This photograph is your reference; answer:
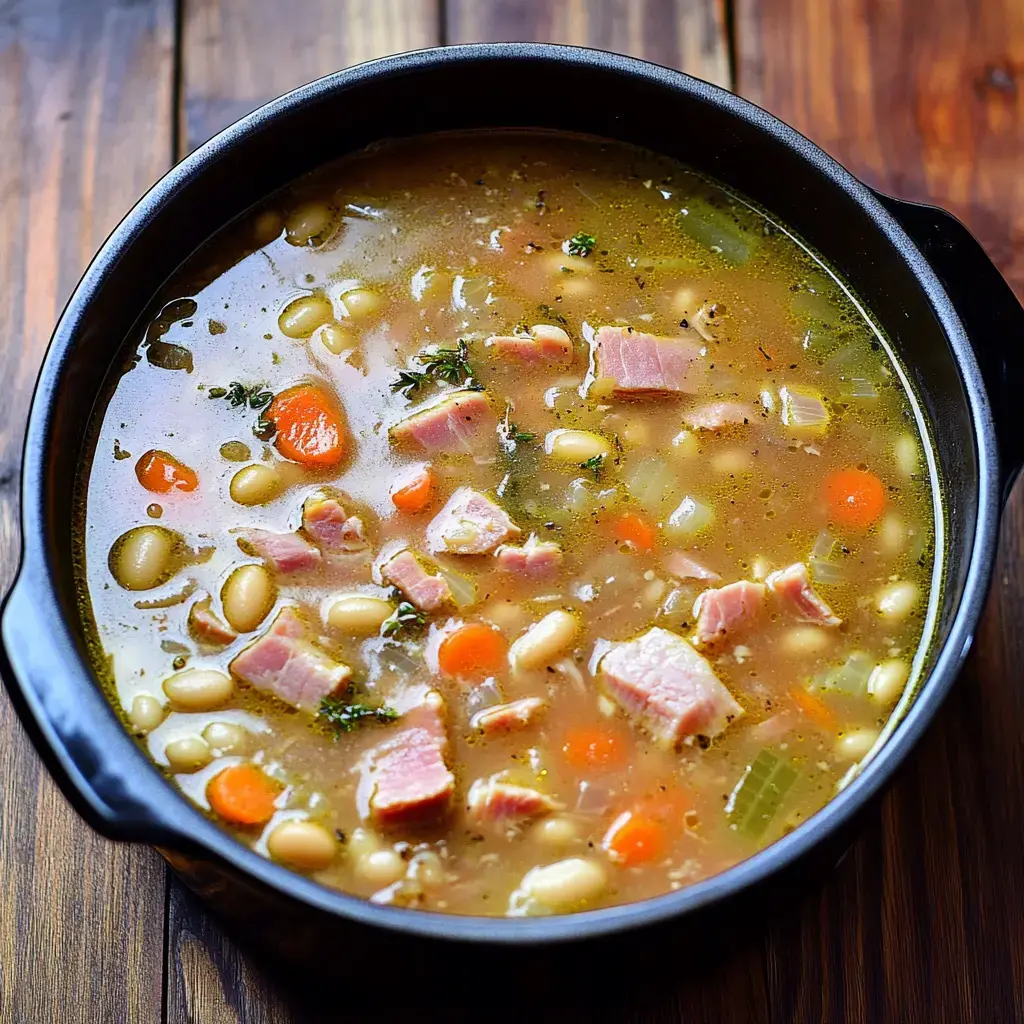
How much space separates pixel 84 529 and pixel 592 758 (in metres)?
1.04

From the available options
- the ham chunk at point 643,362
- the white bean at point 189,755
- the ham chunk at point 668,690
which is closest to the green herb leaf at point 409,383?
the ham chunk at point 643,362

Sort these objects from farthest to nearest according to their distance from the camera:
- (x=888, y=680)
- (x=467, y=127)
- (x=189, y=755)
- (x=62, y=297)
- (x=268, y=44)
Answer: (x=268, y=44)
(x=62, y=297)
(x=467, y=127)
(x=888, y=680)
(x=189, y=755)

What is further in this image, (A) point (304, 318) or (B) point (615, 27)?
(B) point (615, 27)

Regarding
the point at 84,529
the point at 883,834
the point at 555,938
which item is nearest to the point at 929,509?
the point at 883,834

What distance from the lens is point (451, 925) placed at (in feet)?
6.16

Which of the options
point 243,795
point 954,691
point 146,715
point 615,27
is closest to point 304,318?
point 146,715

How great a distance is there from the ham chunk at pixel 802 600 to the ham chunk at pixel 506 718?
50 cm

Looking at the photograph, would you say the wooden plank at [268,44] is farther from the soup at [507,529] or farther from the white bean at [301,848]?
the white bean at [301,848]

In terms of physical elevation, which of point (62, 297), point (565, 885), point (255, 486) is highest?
point (62, 297)

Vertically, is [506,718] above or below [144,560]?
below

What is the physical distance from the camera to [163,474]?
8.08 feet

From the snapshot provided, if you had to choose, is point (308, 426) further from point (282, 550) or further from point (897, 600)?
point (897, 600)

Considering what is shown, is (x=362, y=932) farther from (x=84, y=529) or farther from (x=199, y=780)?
(x=84, y=529)

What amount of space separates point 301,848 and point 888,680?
1080 mm
